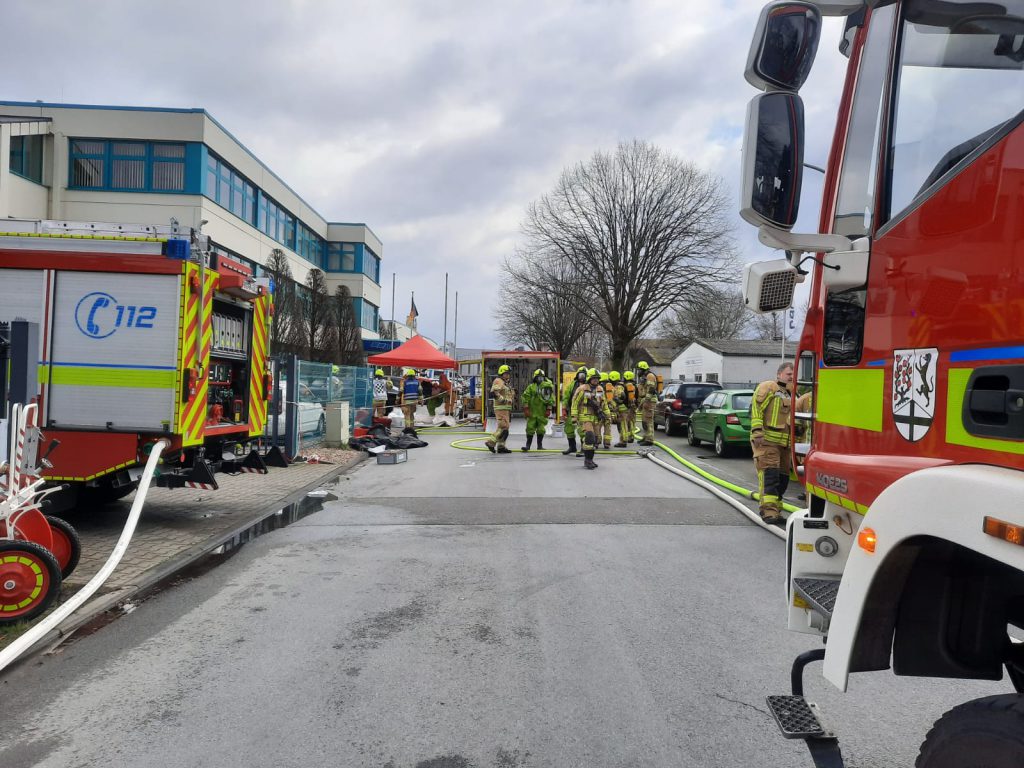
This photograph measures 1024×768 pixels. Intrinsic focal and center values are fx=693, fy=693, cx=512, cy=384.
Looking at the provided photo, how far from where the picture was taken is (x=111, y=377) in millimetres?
6578

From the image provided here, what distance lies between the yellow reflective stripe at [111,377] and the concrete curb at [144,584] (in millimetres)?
1596

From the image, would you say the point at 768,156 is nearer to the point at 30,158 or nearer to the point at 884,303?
the point at 884,303

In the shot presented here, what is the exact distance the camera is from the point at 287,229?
41250mm

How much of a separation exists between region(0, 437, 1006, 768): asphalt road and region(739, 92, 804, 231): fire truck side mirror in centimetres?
222

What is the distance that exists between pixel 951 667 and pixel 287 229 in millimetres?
43075

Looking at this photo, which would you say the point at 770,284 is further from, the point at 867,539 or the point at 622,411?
the point at 622,411

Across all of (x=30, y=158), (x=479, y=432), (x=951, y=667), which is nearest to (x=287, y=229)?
(x=30, y=158)

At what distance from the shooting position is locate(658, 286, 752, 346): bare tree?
34250 mm

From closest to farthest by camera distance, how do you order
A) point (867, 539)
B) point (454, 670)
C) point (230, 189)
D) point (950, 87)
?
point (867, 539) < point (950, 87) < point (454, 670) < point (230, 189)

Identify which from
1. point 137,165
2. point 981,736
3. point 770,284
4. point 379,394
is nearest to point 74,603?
point 770,284

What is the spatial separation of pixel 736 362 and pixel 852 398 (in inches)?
1388

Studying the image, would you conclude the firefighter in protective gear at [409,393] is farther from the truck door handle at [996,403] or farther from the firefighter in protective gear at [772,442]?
the truck door handle at [996,403]

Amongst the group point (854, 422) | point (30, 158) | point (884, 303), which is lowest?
point (854, 422)

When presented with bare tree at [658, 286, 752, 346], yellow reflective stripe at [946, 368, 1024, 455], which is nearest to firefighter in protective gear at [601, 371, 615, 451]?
bare tree at [658, 286, 752, 346]
